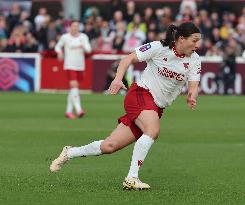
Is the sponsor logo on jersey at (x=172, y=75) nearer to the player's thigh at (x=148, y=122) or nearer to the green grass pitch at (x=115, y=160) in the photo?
the player's thigh at (x=148, y=122)

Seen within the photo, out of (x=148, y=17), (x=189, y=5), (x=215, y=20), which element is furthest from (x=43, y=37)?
(x=215, y=20)

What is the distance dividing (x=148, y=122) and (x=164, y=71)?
2.05 ft

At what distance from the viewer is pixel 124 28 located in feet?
108

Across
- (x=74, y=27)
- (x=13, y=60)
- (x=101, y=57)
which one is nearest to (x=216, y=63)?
(x=101, y=57)

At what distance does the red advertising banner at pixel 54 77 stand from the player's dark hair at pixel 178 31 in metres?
20.4

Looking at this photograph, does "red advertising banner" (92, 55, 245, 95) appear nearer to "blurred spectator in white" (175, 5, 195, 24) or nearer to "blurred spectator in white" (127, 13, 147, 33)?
"blurred spectator in white" (127, 13, 147, 33)

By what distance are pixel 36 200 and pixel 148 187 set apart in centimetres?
140

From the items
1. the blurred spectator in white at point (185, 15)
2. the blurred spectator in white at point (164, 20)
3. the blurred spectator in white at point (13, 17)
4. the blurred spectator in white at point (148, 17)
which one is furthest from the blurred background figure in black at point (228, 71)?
the blurred spectator in white at point (13, 17)

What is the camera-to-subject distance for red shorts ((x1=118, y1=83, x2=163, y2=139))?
1085 cm

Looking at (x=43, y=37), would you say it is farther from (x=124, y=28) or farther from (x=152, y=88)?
(x=152, y=88)

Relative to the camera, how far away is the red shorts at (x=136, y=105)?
35.6 ft

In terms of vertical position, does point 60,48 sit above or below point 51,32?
above

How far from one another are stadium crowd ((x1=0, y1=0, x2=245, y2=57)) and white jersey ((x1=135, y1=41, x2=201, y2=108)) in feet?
65.1

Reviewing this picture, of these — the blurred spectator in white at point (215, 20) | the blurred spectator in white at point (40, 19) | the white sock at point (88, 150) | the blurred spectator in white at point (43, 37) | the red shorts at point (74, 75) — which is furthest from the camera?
the blurred spectator in white at point (40, 19)
